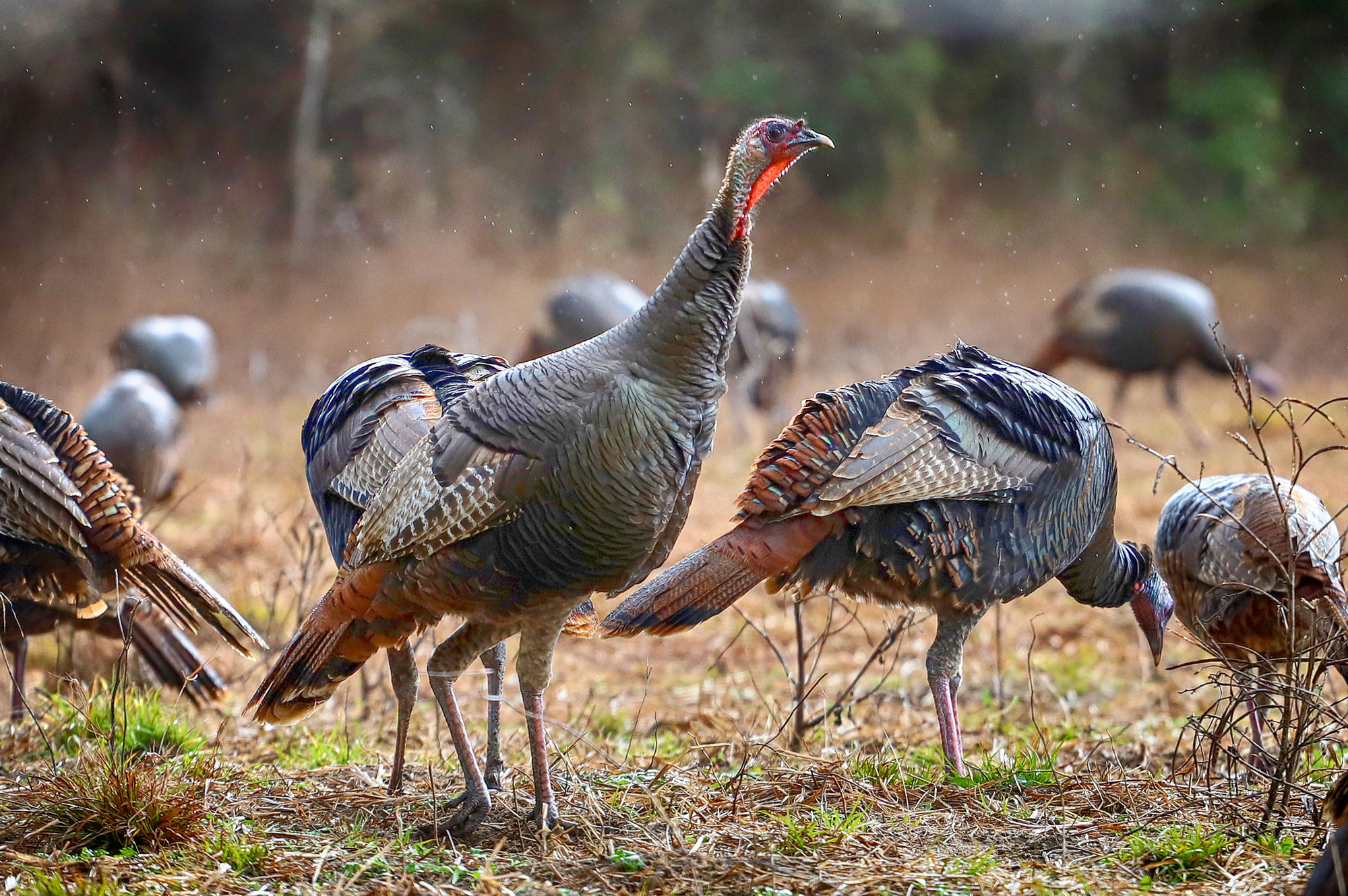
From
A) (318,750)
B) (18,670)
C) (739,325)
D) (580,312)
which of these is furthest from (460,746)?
(739,325)

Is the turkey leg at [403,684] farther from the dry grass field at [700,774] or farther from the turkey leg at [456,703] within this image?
the turkey leg at [456,703]

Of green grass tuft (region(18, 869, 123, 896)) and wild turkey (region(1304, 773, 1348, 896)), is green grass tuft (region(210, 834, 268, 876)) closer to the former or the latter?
green grass tuft (region(18, 869, 123, 896))

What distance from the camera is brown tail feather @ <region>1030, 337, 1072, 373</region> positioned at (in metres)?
A: 10.4

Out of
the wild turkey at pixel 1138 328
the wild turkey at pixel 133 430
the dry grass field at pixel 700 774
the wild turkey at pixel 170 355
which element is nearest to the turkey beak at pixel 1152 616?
the dry grass field at pixel 700 774

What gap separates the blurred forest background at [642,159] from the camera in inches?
651

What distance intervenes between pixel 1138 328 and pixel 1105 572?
21.5 feet

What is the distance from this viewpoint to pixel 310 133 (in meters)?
17.5

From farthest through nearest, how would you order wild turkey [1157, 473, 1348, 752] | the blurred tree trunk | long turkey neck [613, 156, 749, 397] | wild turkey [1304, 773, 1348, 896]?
the blurred tree trunk, wild turkey [1157, 473, 1348, 752], long turkey neck [613, 156, 749, 397], wild turkey [1304, 773, 1348, 896]

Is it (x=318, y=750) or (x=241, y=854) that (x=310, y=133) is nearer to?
(x=318, y=750)

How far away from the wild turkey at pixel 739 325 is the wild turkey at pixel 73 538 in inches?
179

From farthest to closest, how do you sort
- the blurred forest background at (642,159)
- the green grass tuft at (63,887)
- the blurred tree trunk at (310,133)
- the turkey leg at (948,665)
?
the blurred tree trunk at (310,133)
the blurred forest background at (642,159)
the turkey leg at (948,665)
the green grass tuft at (63,887)

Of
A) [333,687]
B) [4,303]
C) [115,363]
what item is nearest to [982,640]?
[333,687]

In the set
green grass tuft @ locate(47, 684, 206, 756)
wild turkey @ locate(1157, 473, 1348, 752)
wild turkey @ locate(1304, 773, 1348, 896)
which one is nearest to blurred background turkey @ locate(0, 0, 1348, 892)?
wild turkey @ locate(1157, 473, 1348, 752)

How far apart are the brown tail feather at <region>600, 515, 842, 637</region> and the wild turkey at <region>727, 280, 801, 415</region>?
683 cm
